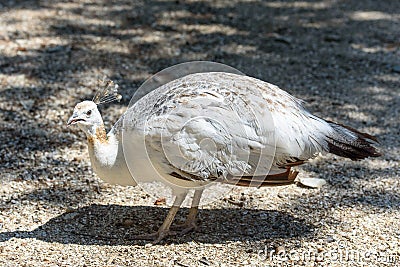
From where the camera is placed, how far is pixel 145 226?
3836 millimetres

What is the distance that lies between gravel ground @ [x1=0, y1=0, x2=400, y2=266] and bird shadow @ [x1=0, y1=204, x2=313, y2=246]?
0.01m

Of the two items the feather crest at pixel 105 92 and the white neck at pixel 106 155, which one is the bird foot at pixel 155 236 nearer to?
the white neck at pixel 106 155

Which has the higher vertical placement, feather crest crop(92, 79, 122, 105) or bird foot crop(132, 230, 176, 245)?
feather crest crop(92, 79, 122, 105)

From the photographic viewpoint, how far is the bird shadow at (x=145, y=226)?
3.65 metres

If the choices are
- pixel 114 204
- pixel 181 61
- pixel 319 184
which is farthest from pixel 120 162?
pixel 181 61

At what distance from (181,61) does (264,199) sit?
8.10ft

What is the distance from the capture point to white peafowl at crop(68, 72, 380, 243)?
336cm

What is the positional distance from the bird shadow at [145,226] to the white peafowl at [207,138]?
195 mm

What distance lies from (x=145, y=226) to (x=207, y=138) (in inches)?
32.7

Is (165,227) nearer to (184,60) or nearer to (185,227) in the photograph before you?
(185,227)

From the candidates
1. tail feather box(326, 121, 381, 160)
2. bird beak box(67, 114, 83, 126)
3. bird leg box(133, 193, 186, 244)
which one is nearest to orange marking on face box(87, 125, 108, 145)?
bird beak box(67, 114, 83, 126)

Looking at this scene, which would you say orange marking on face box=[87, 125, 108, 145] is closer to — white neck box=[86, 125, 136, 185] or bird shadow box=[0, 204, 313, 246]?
white neck box=[86, 125, 136, 185]

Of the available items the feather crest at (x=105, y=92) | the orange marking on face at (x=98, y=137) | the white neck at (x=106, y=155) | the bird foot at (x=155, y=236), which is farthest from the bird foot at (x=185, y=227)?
the feather crest at (x=105, y=92)

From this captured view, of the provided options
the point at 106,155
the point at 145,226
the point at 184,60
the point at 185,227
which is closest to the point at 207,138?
the point at 106,155
